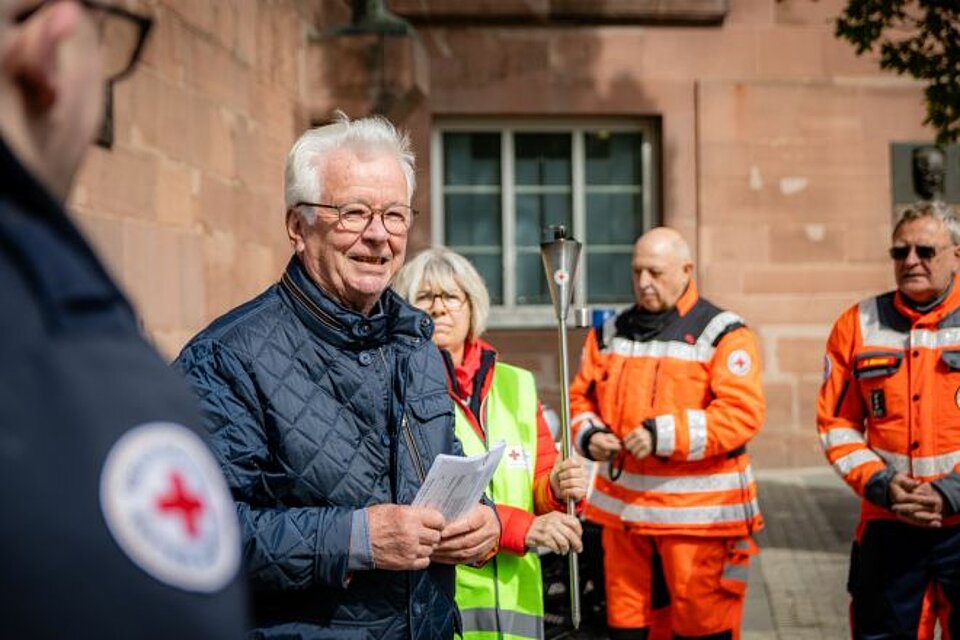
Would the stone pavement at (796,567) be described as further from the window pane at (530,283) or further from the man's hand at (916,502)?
the window pane at (530,283)

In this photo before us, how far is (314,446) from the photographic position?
253cm

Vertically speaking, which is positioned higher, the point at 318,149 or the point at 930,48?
the point at 930,48

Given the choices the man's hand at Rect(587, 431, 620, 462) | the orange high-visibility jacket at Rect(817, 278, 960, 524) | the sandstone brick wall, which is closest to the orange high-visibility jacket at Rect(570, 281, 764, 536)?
the man's hand at Rect(587, 431, 620, 462)

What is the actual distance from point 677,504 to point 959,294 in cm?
134

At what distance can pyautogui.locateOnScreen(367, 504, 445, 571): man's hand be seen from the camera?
8.20 ft

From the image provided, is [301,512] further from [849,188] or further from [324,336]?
[849,188]

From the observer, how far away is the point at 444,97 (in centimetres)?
1103

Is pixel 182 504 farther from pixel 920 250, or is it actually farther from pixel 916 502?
pixel 920 250

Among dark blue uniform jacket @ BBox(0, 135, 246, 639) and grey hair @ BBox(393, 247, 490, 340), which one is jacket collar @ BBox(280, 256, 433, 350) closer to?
grey hair @ BBox(393, 247, 490, 340)

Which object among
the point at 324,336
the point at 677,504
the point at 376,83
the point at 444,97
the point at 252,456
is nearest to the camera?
the point at 252,456

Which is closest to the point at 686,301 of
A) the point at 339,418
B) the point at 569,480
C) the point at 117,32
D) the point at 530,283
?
the point at 569,480

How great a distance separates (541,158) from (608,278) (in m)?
1.26

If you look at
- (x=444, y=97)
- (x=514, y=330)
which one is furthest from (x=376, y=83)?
(x=514, y=330)

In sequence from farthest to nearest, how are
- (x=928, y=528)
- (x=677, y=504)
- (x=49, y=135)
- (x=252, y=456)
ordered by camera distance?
(x=677, y=504), (x=928, y=528), (x=252, y=456), (x=49, y=135)
